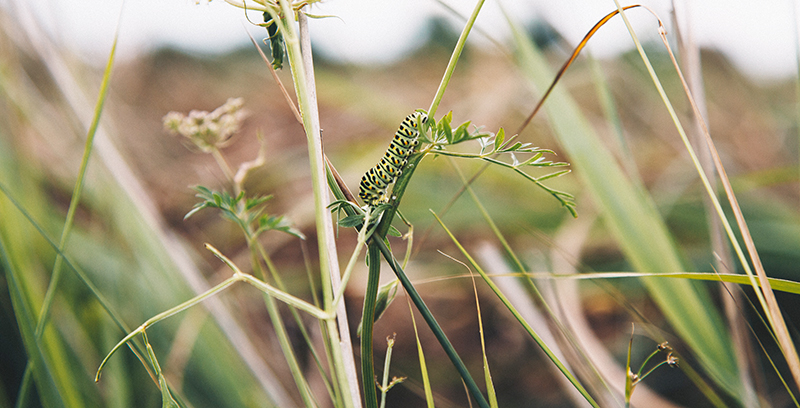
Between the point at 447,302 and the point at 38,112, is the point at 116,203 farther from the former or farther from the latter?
the point at 447,302

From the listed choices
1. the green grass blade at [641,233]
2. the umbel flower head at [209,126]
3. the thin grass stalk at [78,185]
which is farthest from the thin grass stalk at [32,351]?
the green grass blade at [641,233]

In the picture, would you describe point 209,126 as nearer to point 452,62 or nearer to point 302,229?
point 452,62

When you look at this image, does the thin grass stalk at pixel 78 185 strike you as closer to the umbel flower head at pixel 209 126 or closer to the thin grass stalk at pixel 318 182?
the umbel flower head at pixel 209 126

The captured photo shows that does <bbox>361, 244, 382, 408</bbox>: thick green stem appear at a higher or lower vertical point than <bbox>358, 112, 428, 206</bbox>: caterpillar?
lower

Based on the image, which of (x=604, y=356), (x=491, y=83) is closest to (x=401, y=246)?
(x=604, y=356)

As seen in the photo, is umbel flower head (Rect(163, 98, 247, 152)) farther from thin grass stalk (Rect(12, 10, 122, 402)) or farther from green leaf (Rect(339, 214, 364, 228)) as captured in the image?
green leaf (Rect(339, 214, 364, 228))

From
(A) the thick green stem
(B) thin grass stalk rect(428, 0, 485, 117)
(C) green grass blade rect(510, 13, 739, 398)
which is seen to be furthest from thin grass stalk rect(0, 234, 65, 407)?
(C) green grass blade rect(510, 13, 739, 398)
